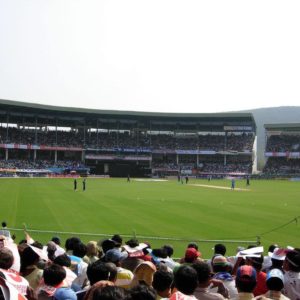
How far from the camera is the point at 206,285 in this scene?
6777mm

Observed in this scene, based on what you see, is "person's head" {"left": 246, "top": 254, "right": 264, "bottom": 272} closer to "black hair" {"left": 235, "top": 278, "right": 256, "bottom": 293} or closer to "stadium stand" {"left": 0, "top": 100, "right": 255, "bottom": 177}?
"black hair" {"left": 235, "top": 278, "right": 256, "bottom": 293}

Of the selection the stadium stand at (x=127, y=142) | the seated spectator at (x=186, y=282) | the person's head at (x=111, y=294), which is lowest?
the seated spectator at (x=186, y=282)

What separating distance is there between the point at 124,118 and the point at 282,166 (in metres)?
41.9

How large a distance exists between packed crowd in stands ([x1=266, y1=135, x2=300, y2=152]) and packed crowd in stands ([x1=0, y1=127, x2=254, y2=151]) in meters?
5.22

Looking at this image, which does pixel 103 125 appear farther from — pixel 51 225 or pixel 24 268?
pixel 24 268

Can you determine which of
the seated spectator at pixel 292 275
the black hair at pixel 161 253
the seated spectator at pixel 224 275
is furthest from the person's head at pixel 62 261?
the seated spectator at pixel 292 275

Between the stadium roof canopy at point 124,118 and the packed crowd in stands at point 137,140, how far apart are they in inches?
88.1

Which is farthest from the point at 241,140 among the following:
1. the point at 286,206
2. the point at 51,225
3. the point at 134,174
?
the point at 51,225

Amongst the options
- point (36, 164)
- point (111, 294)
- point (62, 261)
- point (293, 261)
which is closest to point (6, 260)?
point (62, 261)

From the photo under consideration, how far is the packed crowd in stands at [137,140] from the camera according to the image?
109m

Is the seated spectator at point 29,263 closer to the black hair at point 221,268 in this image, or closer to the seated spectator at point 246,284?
the black hair at point 221,268

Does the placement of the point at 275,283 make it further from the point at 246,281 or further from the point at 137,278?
the point at 137,278

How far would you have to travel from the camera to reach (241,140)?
392ft

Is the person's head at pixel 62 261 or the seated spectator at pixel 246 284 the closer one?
the seated spectator at pixel 246 284
